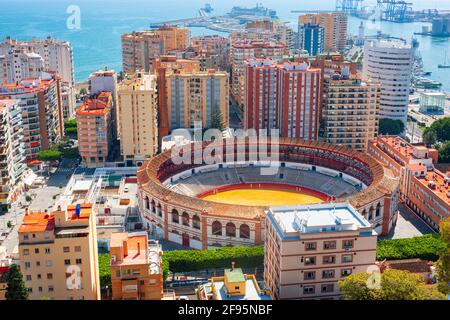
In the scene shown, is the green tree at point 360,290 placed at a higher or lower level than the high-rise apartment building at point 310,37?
lower

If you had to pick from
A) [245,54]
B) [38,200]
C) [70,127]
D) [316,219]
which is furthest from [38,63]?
[316,219]

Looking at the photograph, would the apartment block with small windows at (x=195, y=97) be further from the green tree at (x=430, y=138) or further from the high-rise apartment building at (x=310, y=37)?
the high-rise apartment building at (x=310, y=37)

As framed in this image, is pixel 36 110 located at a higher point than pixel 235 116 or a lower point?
higher

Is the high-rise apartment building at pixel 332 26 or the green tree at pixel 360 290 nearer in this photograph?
the green tree at pixel 360 290

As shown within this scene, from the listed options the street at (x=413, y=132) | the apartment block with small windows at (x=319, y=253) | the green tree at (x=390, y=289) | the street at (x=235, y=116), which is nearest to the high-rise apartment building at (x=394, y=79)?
the street at (x=413, y=132)

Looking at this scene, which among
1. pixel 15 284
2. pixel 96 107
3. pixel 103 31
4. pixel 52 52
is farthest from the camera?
pixel 103 31

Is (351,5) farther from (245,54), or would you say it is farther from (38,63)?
(38,63)
